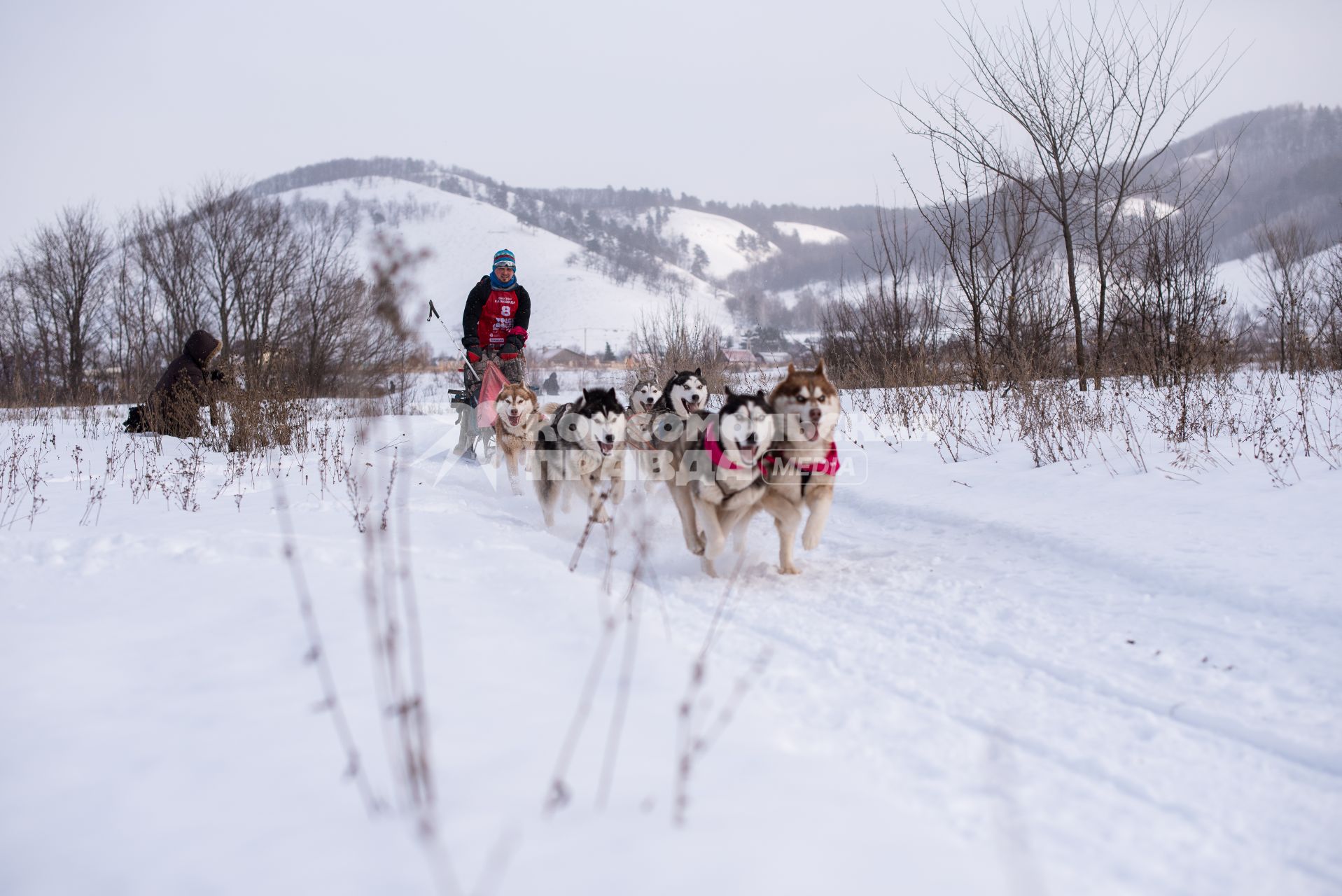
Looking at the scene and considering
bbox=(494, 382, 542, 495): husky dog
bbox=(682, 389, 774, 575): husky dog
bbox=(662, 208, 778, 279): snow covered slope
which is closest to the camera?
bbox=(682, 389, 774, 575): husky dog

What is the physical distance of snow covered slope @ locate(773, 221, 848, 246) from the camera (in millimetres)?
176750

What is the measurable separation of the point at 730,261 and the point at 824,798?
159237 millimetres

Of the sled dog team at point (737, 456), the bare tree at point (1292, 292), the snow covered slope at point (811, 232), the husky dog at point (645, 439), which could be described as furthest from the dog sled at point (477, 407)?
the snow covered slope at point (811, 232)

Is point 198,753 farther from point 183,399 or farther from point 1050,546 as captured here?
point 183,399

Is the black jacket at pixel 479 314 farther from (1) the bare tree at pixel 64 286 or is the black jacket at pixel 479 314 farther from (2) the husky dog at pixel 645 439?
(1) the bare tree at pixel 64 286

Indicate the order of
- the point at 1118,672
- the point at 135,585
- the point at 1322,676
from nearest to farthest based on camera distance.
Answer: the point at 1322,676
the point at 1118,672
the point at 135,585

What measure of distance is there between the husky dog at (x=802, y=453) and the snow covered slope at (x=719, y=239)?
14180 centimetres

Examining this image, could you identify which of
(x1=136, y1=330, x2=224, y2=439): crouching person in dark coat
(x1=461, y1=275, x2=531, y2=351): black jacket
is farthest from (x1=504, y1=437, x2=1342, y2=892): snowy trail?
(x1=136, y1=330, x2=224, y2=439): crouching person in dark coat

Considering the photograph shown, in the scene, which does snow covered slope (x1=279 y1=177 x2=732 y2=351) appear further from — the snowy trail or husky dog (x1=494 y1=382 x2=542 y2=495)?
the snowy trail

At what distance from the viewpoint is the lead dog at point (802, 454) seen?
4.25 meters

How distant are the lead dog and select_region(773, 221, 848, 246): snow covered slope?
576 ft

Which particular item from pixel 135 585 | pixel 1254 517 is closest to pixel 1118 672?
pixel 1254 517

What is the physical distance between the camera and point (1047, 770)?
2.27 m

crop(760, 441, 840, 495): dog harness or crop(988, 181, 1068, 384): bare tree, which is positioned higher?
crop(988, 181, 1068, 384): bare tree
